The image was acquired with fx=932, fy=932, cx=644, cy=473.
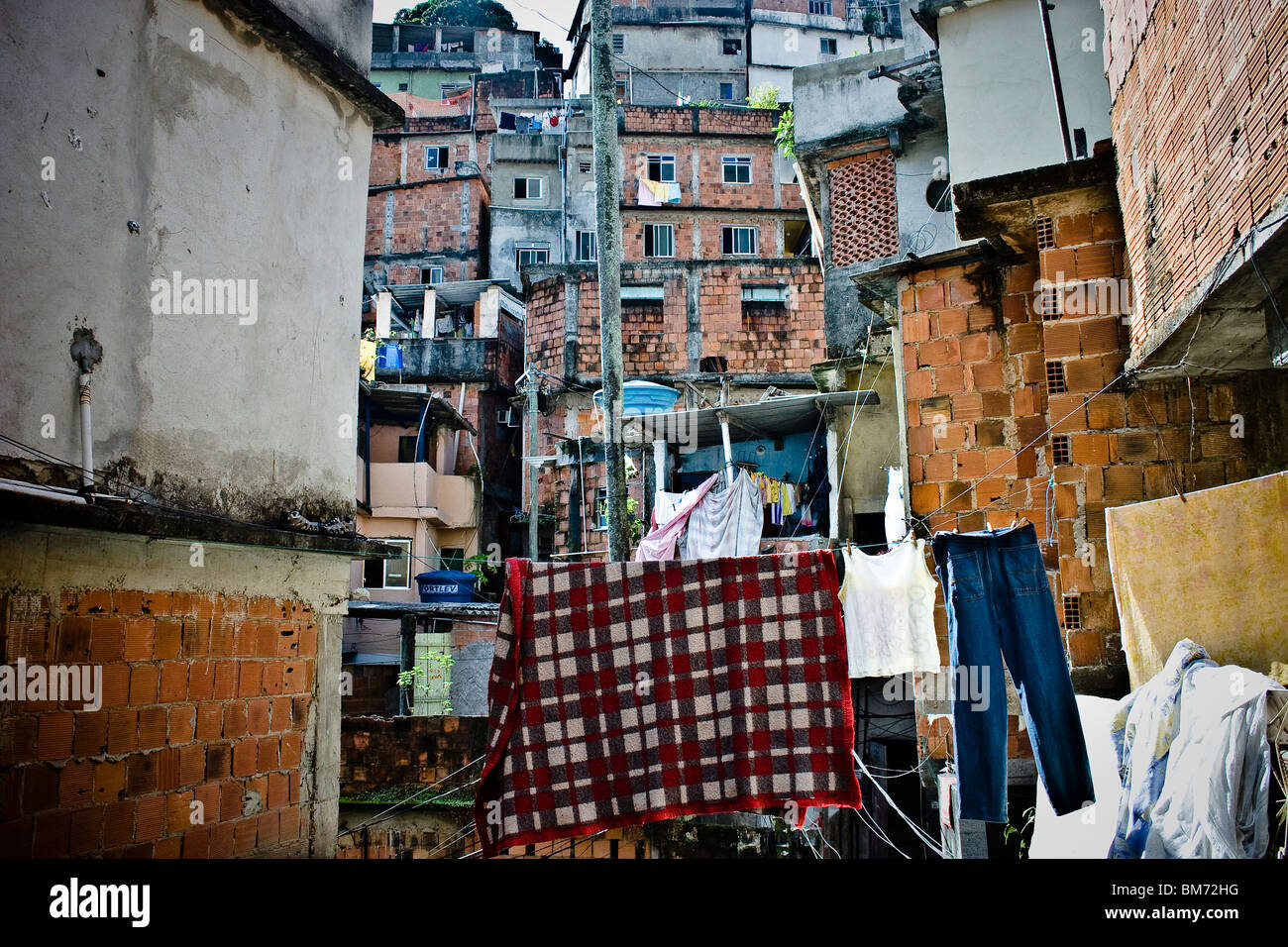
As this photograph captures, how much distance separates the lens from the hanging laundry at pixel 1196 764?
13.3 ft

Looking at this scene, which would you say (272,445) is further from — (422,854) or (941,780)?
(422,854)

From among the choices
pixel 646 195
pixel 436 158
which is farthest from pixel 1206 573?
pixel 436 158

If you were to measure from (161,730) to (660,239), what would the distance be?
26875mm

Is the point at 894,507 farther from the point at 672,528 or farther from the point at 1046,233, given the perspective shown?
the point at 1046,233

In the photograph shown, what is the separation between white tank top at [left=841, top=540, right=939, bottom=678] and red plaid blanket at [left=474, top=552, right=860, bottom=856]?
34.8 inches

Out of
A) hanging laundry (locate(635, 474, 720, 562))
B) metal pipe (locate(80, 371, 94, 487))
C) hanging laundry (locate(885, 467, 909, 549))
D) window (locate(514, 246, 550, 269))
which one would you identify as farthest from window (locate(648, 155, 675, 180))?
metal pipe (locate(80, 371, 94, 487))

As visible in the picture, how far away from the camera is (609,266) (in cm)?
836

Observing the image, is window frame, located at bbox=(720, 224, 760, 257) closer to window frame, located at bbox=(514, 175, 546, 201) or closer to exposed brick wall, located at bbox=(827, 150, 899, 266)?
window frame, located at bbox=(514, 175, 546, 201)

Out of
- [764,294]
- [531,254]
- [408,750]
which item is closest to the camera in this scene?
[408,750]

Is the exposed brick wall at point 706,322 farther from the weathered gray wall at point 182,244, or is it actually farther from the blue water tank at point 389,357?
the weathered gray wall at point 182,244

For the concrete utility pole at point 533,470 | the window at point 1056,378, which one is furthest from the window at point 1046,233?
the concrete utility pole at point 533,470

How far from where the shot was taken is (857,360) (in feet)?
46.4

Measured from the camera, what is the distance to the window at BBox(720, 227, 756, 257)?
3056 cm
